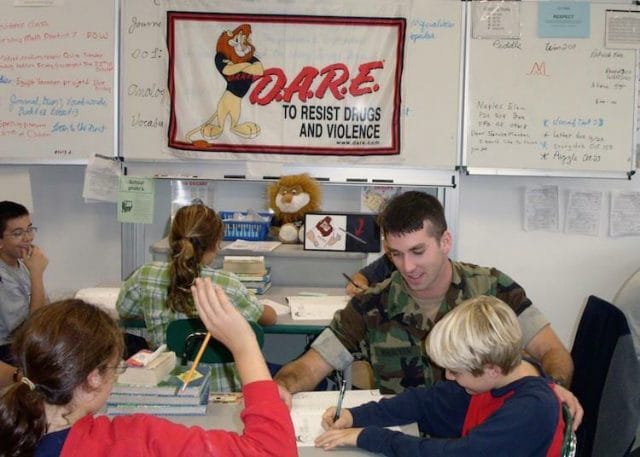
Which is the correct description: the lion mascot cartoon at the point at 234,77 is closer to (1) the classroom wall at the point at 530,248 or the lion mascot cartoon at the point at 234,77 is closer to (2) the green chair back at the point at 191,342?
(1) the classroom wall at the point at 530,248

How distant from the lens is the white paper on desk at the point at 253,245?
350 cm

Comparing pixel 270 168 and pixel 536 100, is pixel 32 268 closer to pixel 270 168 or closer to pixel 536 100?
pixel 270 168

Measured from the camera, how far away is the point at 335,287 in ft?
Answer: 12.1

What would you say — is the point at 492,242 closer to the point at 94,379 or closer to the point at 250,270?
the point at 250,270

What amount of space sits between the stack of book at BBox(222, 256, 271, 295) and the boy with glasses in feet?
3.10

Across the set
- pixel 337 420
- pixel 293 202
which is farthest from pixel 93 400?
pixel 293 202

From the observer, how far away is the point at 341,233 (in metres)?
3.55

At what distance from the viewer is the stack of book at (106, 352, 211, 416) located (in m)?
1.75

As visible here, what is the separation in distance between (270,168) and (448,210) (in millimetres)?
1102

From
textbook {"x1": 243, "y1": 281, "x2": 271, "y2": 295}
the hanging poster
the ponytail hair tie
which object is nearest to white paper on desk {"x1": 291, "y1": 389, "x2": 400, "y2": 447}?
the ponytail hair tie

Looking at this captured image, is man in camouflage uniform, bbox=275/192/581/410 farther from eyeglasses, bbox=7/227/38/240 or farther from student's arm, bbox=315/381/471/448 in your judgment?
eyeglasses, bbox=7/227/38/240

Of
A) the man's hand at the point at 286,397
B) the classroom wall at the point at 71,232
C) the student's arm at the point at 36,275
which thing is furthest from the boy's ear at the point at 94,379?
the classroom wall at the point at 71,232

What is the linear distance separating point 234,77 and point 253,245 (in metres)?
1.01

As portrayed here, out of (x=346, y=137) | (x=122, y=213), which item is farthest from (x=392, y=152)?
(x=122, y=213)
